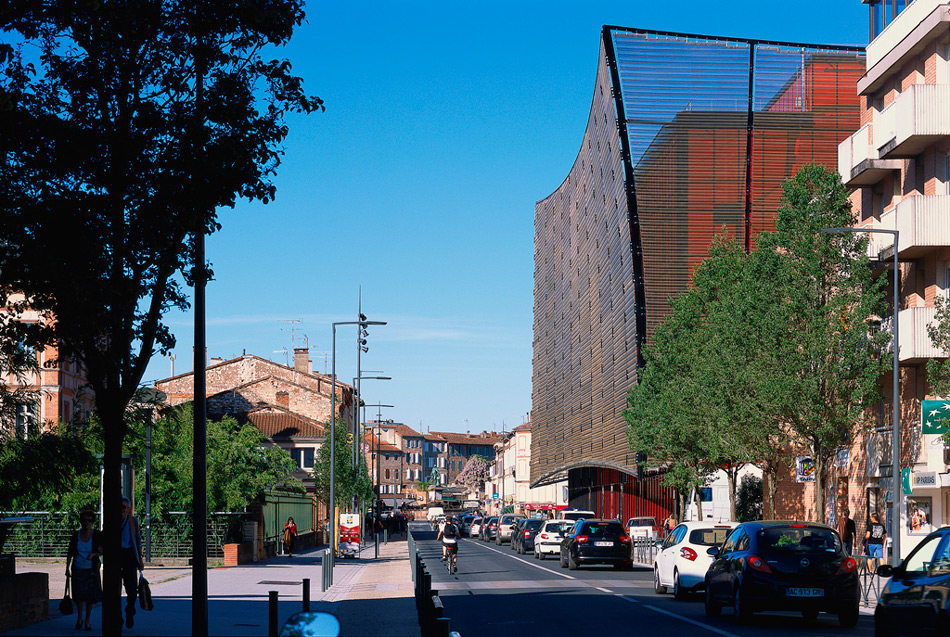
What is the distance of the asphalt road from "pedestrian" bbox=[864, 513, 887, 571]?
19.4 ft

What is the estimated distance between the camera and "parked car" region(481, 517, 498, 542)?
84.9m

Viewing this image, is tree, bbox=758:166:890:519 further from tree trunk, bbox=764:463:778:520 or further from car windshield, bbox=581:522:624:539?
car windshield, bbox=581:522:624:539

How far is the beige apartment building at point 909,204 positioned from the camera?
37500mm

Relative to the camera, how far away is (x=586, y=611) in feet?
75.9

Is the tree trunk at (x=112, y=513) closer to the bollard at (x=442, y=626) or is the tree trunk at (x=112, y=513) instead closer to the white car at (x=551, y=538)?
the bollard at (x=442, y=626)

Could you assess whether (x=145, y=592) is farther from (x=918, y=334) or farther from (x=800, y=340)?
(x=918, y=334)

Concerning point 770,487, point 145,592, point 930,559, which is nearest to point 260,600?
point 145,592

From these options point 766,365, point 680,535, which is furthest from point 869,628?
point 766,365

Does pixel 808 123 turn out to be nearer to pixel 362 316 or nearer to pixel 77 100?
pixel 362 316

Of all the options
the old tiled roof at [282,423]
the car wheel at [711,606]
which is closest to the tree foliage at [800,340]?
the car wheel at [711,606]

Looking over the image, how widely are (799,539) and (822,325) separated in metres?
20.1

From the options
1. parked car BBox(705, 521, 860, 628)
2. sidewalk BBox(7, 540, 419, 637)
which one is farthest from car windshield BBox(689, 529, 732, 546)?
parked car BBox(705, 521, 860, 628)

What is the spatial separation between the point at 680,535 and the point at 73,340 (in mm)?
16145

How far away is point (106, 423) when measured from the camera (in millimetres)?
14008
